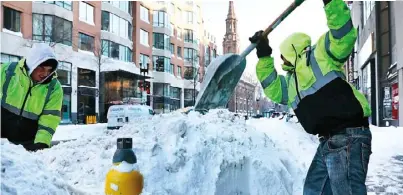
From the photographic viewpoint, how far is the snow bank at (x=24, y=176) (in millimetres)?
2168

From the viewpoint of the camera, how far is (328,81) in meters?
2.78

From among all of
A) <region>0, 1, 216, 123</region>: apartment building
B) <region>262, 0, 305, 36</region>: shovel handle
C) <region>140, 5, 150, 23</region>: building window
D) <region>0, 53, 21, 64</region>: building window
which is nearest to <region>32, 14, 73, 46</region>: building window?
<region>0, 1, 216, 123</region>: apartment building

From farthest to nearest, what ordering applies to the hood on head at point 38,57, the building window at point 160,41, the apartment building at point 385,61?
the building window at point 160,41 → the apartment building at point 385,61 → the hood on head at point 38,57

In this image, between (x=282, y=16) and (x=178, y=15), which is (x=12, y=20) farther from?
(x=178, y=15)

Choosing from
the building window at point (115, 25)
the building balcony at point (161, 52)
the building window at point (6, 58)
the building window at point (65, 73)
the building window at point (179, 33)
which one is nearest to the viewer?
the building window at point (6, 58)

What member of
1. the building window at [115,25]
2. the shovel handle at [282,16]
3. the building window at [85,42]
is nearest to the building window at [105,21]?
the building window at [115,25]

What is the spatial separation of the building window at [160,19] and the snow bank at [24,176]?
1660 inches

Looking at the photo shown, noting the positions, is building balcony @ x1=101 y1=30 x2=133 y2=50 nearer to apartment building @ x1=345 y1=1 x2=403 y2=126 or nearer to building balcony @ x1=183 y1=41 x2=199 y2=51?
building balcony @ x1=183 y1=41 x2=199 y2=51

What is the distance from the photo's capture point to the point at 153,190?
349cm

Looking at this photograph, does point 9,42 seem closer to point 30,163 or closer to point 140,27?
point 140,27

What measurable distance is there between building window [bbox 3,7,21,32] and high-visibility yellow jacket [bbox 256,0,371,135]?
2275cm

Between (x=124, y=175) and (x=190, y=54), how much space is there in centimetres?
5095

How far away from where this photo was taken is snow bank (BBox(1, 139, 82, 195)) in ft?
7.11

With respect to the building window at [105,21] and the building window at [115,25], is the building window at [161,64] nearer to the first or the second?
the building window at [115,25]
